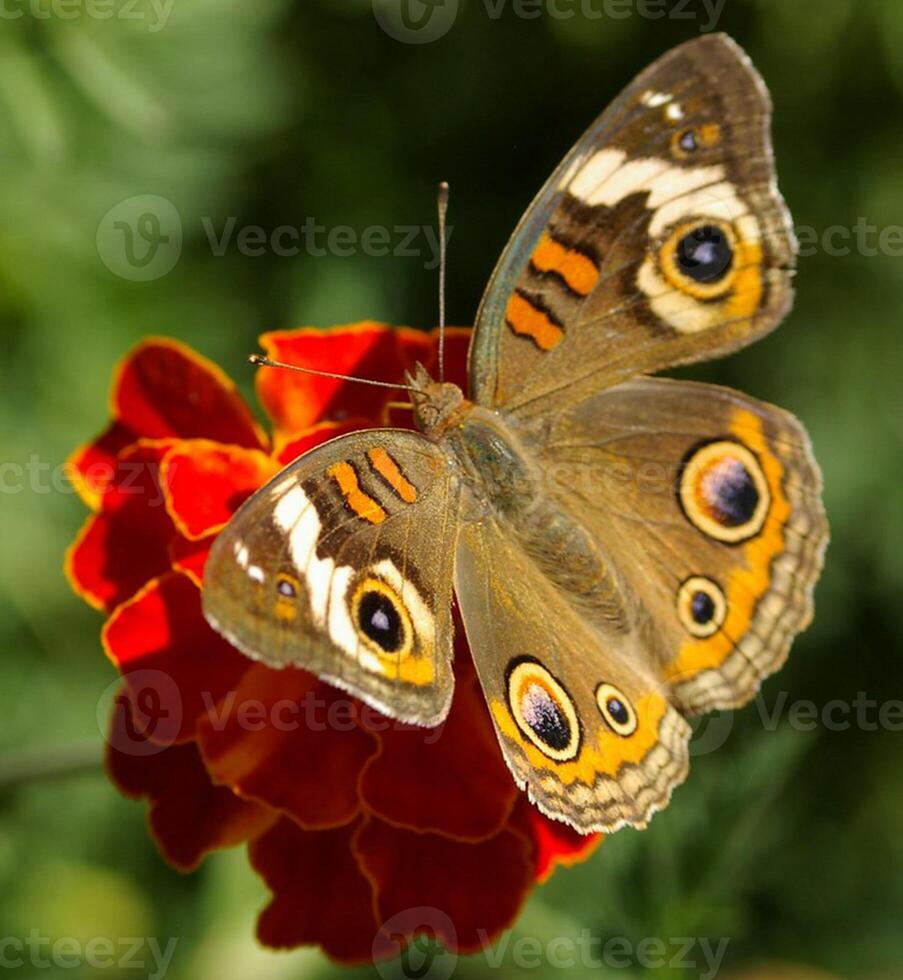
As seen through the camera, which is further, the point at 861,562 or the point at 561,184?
the point at 861,562

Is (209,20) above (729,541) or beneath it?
above

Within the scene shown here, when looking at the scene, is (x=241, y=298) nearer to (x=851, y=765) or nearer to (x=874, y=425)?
(x=874, y=425)

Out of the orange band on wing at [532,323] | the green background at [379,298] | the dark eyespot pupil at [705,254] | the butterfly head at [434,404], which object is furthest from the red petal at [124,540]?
the green background at [379,298]

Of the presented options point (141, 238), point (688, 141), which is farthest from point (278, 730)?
point (141, 238)

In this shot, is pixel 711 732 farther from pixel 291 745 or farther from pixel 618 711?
pixel 291 745

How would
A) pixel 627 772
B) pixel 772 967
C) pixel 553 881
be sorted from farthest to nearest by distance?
pixel 772 967, pixel 553 881, pixel 627 772

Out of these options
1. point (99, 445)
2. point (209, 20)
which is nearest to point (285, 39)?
point (209, 20)

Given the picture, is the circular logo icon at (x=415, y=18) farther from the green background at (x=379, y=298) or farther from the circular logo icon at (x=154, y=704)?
the circular logo icon at (x=154, y=704)
